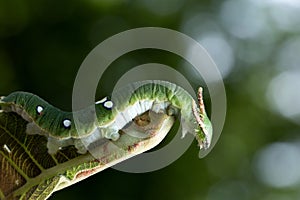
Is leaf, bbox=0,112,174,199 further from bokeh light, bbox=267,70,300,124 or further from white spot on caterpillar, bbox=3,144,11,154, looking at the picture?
bokeh light, bbox=267,70,300,124

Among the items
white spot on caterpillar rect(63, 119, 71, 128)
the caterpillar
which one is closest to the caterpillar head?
the caterpillar

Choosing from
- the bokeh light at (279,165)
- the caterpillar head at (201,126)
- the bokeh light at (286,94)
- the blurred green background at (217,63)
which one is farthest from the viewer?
the bokeh light at (286,94)

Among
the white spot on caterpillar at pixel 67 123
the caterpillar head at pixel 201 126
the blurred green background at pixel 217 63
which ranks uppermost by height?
the blurred green background at pixel 217 63

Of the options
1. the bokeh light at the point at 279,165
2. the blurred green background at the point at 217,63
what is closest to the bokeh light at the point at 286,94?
the blurred green background at the point at 217,63

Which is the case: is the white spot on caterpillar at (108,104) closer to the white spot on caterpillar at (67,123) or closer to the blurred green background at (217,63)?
the white spot on caterpillar at (67,123)

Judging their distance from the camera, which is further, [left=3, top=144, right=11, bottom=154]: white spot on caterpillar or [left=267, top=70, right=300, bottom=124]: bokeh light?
[left=267, top=70, right=300, bottom=124]: bokeh light

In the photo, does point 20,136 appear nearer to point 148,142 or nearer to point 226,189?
point 148,142

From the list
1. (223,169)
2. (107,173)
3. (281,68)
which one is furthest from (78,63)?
(281,68)
